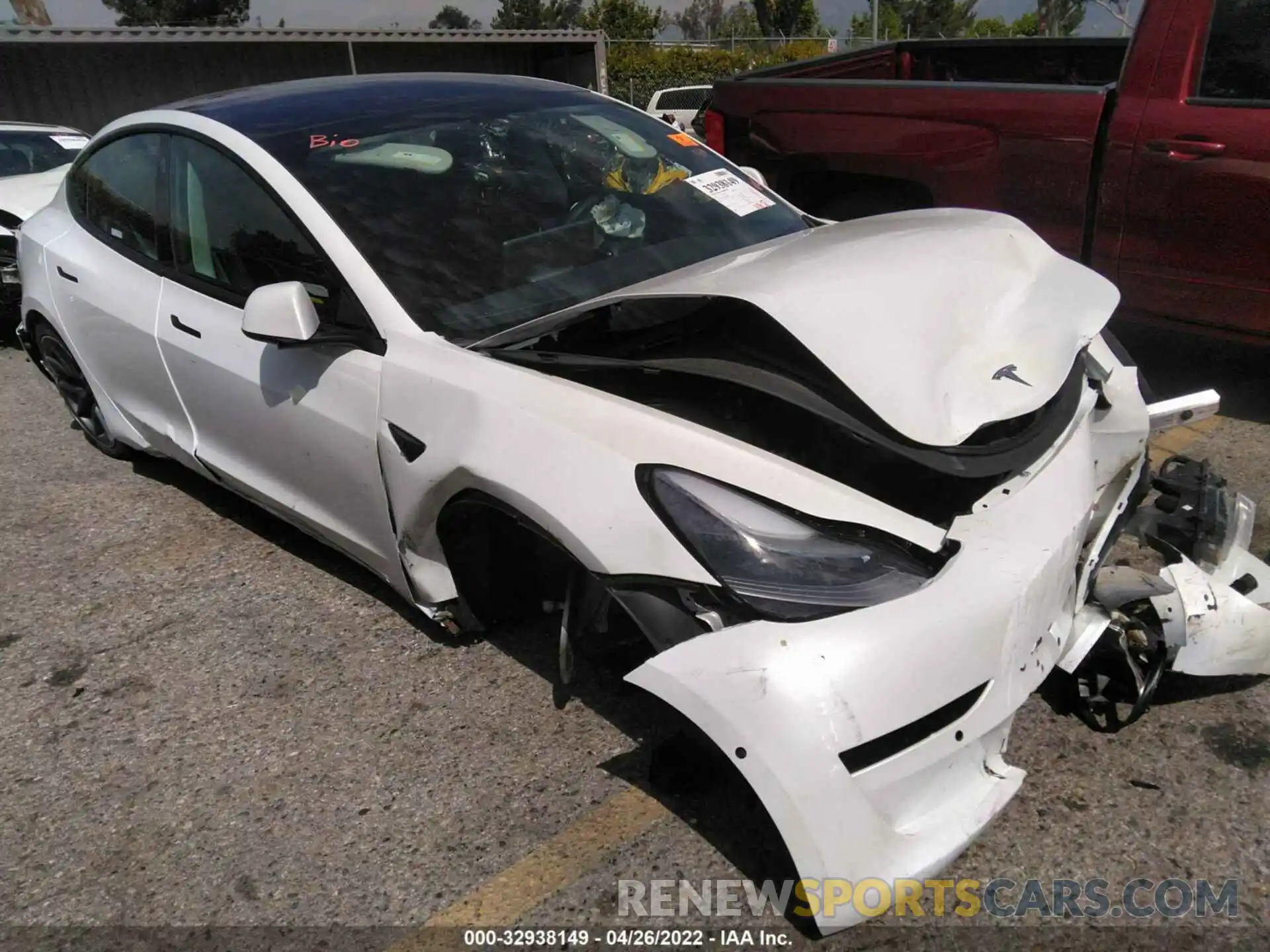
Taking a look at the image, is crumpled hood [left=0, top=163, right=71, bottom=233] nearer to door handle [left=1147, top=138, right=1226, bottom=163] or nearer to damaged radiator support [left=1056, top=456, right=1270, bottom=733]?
door handle [left=1147, top=138, right=1226, bottom=163]

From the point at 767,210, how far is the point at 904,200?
1699 millimetres

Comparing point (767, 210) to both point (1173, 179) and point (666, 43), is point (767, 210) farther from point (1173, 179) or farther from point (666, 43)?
point (666, 43)

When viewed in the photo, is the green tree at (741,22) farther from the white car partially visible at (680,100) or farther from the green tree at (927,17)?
the white car partially visible at (680,100)

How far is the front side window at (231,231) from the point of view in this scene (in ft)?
9.34

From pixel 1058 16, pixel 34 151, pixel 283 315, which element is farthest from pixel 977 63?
pixel 1058 16

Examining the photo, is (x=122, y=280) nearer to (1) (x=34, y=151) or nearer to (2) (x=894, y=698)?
(2) (x=894, y=698)

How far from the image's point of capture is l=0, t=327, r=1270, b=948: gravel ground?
Answer: 85.0 inches

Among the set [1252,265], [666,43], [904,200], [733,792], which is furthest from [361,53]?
[733,792]

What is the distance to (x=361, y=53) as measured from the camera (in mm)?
20094

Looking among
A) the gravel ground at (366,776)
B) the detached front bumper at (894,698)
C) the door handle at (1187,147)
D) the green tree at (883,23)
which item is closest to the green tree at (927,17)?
the green tree at (883,23)

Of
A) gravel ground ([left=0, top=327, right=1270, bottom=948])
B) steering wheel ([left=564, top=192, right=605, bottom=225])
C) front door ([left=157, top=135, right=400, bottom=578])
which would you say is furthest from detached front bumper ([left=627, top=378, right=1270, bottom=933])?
steering wheel ([left=564, top=192, right=605, bottom=225])

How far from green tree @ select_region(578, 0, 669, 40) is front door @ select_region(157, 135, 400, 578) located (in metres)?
44.1

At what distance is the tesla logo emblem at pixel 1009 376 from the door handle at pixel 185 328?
2.34m

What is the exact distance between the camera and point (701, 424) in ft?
7.42
